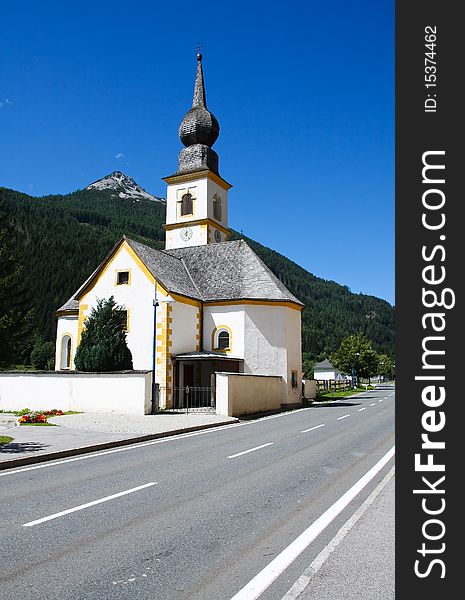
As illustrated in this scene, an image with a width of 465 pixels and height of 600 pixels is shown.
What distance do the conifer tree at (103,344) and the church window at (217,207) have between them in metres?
17.4

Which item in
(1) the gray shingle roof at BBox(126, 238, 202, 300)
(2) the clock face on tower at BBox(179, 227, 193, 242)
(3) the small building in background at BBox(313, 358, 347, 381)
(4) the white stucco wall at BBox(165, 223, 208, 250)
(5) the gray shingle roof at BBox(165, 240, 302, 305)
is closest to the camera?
(1) the gray shingle roof at BBox(126, 238, 202, 300)

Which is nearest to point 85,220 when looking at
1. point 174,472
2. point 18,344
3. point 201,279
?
point 18,344

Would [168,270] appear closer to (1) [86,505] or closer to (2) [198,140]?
(2) [198,140]

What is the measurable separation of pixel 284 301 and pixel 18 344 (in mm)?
26813

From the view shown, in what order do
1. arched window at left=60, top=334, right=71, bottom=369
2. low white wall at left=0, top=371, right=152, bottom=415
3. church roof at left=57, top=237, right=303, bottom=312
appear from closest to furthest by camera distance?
low white wall at left=0, top=371, right=152, bottom=415 < church roof at left=57, top=237, right=303, bottom=312 < arched window at left=60, top=334, right=71, bottom=369

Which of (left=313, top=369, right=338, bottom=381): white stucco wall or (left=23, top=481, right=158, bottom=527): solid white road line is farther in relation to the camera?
(left=313, top=369, right=338, bottom=381): white stucco wall

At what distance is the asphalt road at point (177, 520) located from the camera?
4.83 m

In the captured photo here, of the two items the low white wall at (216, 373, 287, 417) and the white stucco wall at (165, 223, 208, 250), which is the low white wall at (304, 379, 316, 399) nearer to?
the low white wall at (216, 373, 287, 417)

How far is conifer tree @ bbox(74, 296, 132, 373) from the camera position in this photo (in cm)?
2920

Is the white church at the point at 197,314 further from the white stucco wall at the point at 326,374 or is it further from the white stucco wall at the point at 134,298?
the white stucco wall at the point at 326,374

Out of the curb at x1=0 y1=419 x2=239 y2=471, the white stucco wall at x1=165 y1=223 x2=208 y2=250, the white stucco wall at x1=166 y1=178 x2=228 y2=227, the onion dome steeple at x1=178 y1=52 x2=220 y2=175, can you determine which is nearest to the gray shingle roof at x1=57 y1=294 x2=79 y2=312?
the white stucco wall at x1=165 y1=223 x2=208 y2=250

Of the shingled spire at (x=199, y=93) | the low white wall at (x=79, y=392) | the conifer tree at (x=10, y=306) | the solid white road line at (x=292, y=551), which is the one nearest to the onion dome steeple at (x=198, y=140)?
the shingled spire at (x=199, y=93)

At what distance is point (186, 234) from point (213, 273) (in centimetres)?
894

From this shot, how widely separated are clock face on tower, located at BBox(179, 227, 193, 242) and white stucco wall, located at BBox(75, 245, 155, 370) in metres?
12.5
